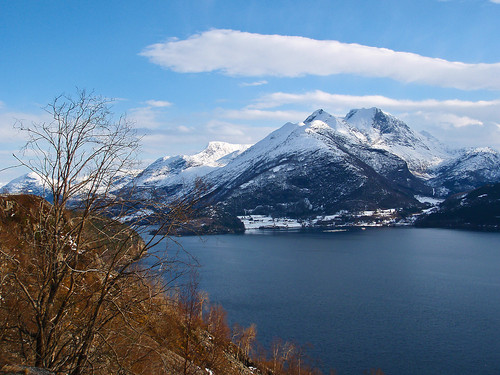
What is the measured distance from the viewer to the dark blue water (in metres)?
31.1

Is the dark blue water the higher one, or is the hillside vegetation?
the hillside vegetation

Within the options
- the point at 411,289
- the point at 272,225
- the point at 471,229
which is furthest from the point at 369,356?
the point at 272,225

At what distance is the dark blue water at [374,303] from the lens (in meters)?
31.1

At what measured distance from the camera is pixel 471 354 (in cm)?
3103

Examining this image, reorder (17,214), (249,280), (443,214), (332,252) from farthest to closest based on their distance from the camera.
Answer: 1. (443,214)
2. (332,252)
3. (249,280)
4. (17,214)

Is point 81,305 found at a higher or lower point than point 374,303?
higher

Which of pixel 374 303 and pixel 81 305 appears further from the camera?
pixel 374 303

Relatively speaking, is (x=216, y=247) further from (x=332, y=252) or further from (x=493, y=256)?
(x=493, y=256)

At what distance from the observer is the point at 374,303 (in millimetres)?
46312

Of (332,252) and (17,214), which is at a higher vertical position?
(17,214)

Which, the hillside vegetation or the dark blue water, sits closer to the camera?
the hillside vegetation

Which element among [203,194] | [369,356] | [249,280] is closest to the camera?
[203,194]

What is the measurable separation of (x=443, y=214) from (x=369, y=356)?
148 meters

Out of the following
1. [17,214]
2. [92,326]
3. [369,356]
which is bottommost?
[369,356]
